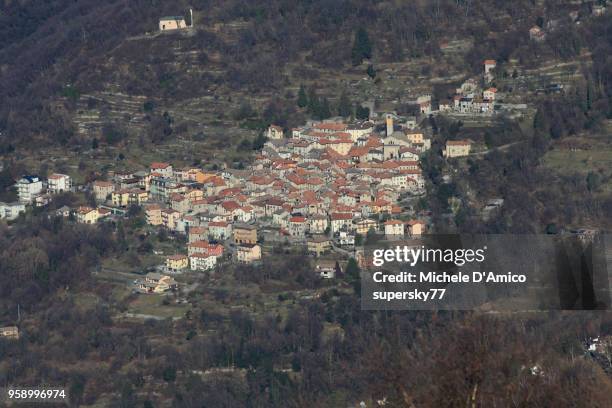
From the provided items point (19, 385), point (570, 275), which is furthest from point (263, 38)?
point (570, 275)

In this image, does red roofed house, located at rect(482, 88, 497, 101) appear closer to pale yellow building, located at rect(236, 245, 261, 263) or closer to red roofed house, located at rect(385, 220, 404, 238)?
red roofed house, located at rect(385, 220, 404, 238)

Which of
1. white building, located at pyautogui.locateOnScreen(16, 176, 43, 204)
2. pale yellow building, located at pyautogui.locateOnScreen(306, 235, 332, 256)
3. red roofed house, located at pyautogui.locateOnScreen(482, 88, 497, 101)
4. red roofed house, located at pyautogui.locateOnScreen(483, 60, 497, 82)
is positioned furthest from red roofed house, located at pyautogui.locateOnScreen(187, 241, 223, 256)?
red roofed house, located at pyautogui.locateOnScreen(483, 60, 497, 82)

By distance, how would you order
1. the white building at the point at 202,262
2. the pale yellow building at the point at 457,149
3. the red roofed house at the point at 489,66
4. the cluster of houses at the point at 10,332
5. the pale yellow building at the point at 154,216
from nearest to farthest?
the cluster of houses at the point at 10,332, the white building at the point at 202,262, the pale yellow building at the point at 154,216, the pale yellow building at the point at 457,149, the red roofed house at the point at 489,66

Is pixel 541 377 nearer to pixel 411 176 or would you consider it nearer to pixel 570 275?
pixel 570 275

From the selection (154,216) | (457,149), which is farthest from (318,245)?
(457,149)

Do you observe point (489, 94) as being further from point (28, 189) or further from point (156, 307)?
point (156, 307)

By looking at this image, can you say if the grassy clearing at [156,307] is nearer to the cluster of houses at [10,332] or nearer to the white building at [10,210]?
the cluster of houses at [10,332]

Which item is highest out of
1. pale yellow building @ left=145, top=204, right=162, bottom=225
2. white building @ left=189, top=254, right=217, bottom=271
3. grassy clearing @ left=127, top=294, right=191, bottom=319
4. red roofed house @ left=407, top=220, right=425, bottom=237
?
pale yellow building @ left=145, top=204, right=162, bottom=225

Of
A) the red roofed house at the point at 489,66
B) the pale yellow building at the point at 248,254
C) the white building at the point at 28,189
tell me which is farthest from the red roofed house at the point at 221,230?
the red roofed house at the point at 489,66
